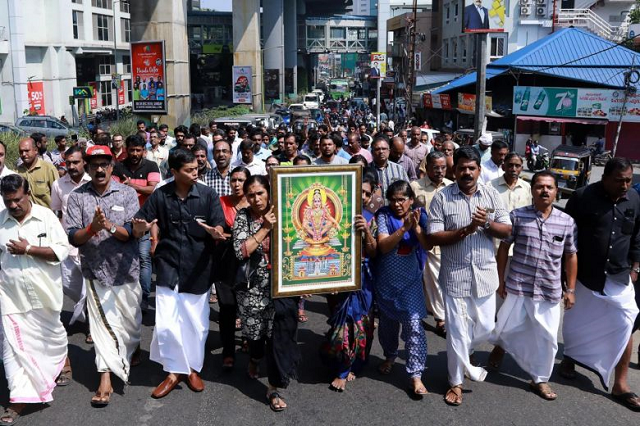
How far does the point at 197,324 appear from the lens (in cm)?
502

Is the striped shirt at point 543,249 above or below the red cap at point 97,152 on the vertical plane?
below

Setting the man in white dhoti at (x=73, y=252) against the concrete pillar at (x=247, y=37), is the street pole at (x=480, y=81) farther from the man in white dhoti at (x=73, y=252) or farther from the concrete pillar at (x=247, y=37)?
the concrete pillar at (x=247, y=37)

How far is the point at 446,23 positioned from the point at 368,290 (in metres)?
46.4

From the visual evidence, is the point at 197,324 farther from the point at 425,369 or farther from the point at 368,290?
the point at 425,369

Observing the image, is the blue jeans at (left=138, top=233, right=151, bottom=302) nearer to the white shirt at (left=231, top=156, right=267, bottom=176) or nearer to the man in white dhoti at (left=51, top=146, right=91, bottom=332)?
the man in white dhoti at (left=51, top=146, right=91, bottom=332)

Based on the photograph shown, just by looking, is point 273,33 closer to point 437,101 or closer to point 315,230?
point 437,101

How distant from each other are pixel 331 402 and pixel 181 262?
1595mm

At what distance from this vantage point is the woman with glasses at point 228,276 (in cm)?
506

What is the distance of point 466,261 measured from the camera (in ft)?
16.1

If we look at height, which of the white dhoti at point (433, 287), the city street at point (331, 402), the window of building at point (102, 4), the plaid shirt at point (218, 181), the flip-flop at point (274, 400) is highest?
the window of building at point (102, 4)

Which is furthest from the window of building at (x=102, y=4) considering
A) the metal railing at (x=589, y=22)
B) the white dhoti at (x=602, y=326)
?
the white dhoti at (x=602, y=326)

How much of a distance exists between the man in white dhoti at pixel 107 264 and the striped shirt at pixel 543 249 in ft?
10.1

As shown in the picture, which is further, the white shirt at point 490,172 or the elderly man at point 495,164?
the white shirt at point 490,172

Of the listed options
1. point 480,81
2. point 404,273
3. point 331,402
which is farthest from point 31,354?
point 480,81
